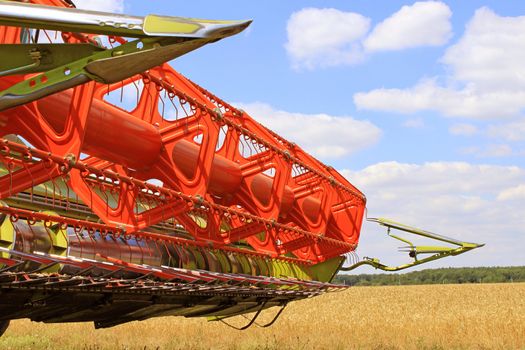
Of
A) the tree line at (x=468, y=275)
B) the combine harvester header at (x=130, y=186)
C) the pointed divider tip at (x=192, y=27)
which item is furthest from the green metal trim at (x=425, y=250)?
the tree line at (x=468, y=275)

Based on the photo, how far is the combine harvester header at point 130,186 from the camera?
2500mm

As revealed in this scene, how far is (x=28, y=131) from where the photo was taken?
5090 mm

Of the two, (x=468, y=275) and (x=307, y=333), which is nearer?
(x=307, y=333)

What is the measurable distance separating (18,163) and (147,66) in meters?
3.27

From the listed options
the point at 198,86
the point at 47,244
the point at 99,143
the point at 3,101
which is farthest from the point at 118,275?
the point at 3,101

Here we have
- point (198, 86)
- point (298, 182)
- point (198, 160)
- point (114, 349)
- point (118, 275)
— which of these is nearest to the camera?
point (118, 275)

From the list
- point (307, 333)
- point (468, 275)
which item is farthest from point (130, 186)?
point (468, 275)

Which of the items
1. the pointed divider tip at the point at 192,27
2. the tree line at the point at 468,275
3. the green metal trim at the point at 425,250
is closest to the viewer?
the pointed divider tip at the point at 192,27

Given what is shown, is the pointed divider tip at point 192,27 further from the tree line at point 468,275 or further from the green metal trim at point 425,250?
the tree line at point 468,275

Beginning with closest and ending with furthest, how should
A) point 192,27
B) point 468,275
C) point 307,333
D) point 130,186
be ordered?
1. point 192,27
2. point 130,186
3. point 307,333
4. point 468,275

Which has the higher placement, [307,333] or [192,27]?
[192,27]

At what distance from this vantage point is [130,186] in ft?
19.3

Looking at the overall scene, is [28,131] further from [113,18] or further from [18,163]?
[113,18]

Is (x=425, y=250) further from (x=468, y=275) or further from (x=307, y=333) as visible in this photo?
(x=468, y=275)
